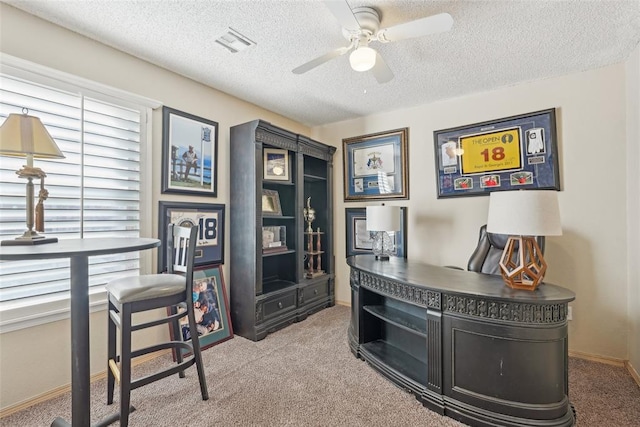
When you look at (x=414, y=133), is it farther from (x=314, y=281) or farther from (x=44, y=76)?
(x=44, y=76)

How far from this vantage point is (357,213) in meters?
3.91

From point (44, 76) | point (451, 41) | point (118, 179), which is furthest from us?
point (118, 179)

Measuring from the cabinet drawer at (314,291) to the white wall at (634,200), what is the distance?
9.29 feet

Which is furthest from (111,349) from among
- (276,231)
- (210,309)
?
(276,231)

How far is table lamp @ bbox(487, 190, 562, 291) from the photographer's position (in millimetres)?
1655

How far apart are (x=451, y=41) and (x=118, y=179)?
2724 mm

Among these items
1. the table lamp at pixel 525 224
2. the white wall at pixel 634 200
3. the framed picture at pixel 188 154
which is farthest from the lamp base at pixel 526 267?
the framed picture at pixel 188 154

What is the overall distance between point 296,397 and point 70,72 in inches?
107

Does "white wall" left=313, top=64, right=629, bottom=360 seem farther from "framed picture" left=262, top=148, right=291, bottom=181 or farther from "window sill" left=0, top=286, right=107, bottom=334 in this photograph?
"window sill" left=0, top=286, right=107, bottom=334

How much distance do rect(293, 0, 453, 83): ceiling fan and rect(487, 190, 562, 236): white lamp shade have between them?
103cm

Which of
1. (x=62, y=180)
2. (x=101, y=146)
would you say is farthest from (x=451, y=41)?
(x=62, y=180)

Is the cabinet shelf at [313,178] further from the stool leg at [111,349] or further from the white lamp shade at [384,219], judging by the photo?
the stool leg at [111,349]

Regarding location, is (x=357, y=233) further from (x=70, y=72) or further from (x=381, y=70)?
(x=70, y=72)

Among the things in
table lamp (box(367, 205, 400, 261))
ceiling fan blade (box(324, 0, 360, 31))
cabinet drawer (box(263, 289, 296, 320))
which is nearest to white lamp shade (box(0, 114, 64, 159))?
ceiling fan blade (box(324, 0, 360, 31))
